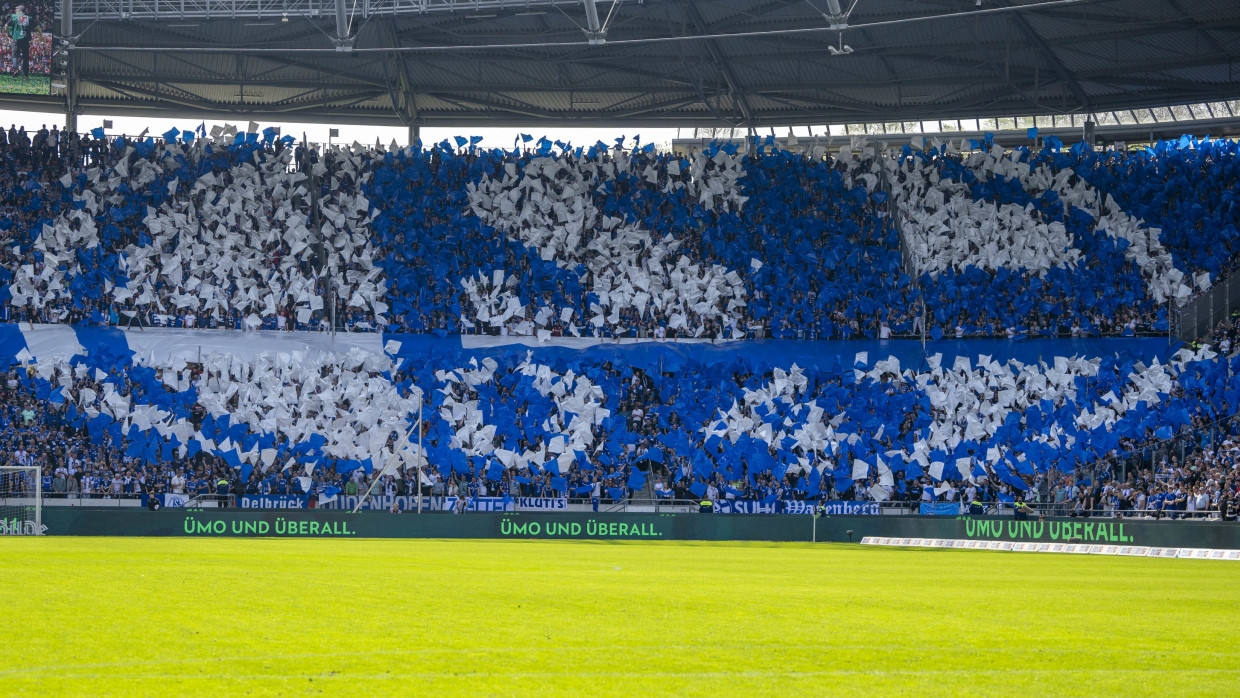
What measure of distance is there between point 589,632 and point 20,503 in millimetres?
28988

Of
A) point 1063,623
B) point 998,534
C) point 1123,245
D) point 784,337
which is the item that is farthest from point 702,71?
point 1063,623

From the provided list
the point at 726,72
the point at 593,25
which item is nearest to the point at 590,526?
the point at 593,25

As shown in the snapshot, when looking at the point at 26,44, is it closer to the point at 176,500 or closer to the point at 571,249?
the point at 176,500

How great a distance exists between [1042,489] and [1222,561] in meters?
12.7

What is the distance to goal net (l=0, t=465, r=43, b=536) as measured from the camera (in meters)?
Result: 34.9

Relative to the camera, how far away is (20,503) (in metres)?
35.5

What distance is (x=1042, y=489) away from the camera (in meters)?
41.4

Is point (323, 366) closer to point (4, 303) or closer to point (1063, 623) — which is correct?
point (4, 303)

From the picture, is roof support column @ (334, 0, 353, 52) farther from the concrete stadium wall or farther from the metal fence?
the metal fence

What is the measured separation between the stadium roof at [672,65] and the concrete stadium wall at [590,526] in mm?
16649

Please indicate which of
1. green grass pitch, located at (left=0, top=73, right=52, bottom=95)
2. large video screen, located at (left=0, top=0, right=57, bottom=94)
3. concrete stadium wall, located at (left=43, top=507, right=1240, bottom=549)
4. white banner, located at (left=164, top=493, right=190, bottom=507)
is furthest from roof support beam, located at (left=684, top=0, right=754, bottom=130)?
white banner, located at (left=164, top=493, right=190, bottom=507)

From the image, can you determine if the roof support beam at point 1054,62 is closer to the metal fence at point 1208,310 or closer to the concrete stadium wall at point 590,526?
the metal fence at point 1208,310

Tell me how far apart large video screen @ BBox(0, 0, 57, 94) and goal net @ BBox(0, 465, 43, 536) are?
1559cm

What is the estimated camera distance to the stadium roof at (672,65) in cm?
4784
